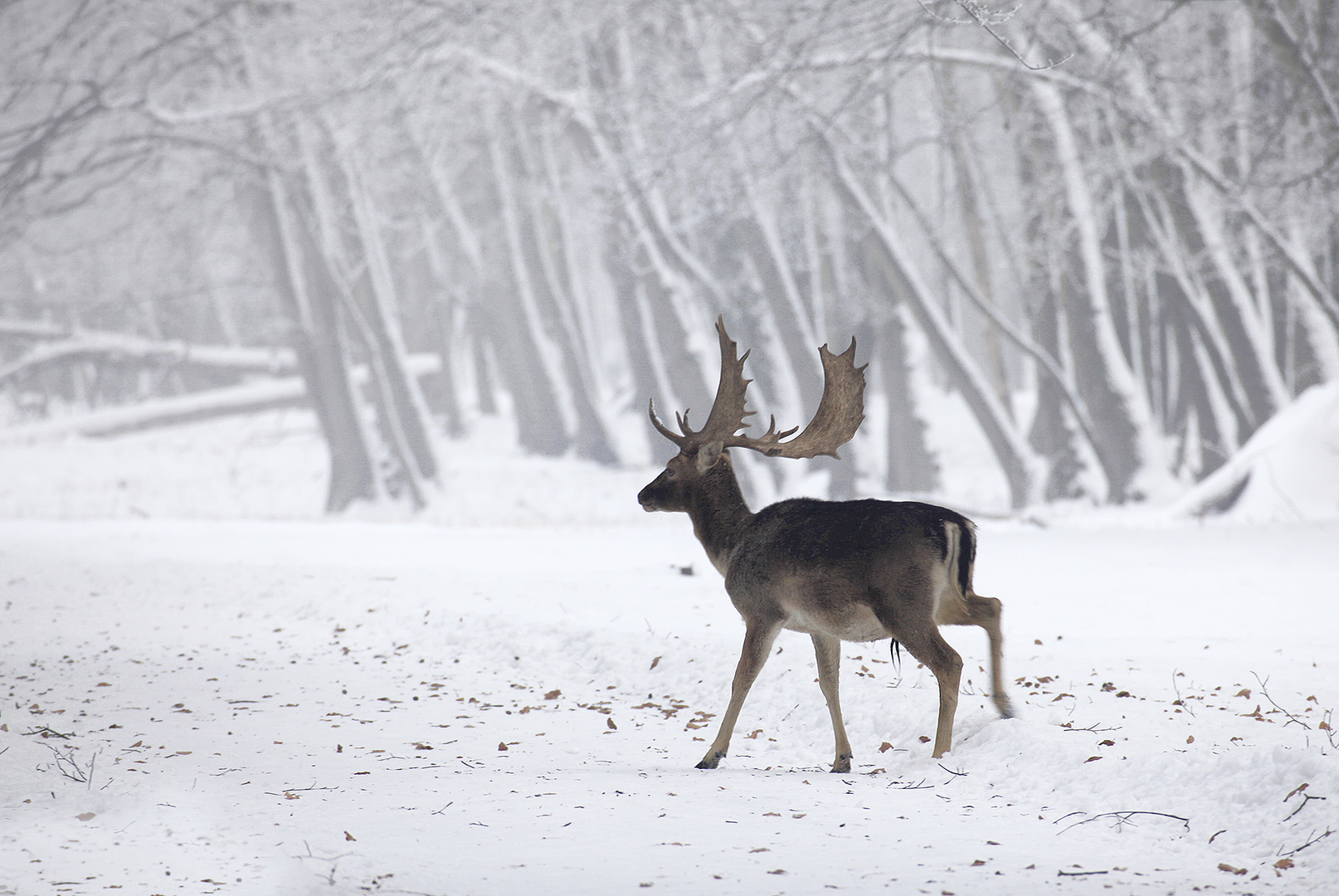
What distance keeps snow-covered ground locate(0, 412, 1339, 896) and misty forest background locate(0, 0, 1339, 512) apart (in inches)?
169

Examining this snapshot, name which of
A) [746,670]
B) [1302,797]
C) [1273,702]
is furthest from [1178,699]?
[746,670]

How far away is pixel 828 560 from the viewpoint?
16.7 ft

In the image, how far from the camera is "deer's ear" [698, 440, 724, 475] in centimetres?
576

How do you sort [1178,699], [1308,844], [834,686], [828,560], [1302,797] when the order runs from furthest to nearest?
[1178,699], [834,686], [828,560], [1302,797], [1308,844]

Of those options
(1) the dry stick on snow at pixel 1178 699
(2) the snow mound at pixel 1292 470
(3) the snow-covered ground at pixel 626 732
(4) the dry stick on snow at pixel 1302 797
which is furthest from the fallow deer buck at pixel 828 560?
(2) the snow mound at pixel 1292 470

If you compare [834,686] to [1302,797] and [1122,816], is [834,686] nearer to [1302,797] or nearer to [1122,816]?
[1122,816]

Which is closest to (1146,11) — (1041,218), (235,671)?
(1041,218)

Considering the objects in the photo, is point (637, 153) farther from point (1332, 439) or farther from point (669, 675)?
point (669, 675)

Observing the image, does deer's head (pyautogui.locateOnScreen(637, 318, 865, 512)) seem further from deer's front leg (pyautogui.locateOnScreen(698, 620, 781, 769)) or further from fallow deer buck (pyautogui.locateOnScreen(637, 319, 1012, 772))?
deer's front leg (pyautogui.locateOnScreen(698, 620, 781, 769))

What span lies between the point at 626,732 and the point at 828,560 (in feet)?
6.62

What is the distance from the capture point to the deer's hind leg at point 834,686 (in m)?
5.40

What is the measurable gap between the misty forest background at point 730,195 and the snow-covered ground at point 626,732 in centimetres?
430

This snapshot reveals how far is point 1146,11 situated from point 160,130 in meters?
19.0

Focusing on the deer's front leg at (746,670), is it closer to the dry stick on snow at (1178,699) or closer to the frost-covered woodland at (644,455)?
the frost-covered woodland at (644,455)
